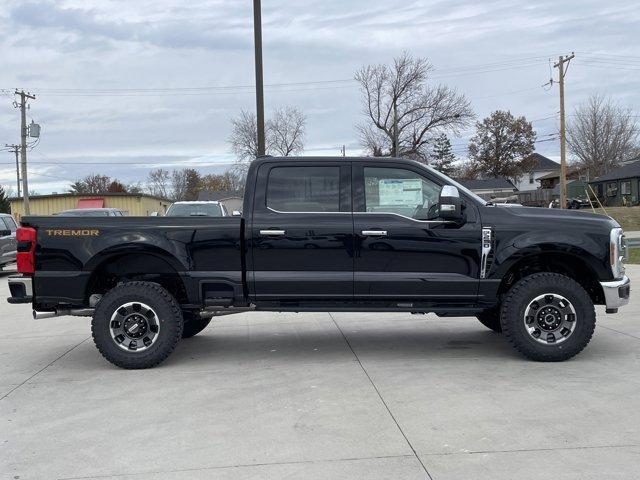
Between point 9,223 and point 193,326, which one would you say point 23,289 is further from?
point 9,223

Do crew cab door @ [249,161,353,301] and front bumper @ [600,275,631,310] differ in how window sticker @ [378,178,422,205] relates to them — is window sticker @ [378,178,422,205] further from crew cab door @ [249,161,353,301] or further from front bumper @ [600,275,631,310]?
front bumper @ [600,275,631,310]

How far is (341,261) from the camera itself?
586cm

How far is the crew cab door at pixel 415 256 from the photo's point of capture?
5.81 meters

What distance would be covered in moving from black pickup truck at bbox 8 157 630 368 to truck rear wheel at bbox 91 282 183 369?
0.01 metres

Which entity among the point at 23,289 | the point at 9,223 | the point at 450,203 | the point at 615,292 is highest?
the point at 450,203

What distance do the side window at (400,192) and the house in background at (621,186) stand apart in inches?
2046

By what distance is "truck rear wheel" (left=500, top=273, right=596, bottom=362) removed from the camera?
5.78 meters

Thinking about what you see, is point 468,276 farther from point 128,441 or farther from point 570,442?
point 128,441

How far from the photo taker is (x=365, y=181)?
6.01 metres

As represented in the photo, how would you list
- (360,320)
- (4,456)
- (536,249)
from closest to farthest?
(4,456) → (536,249) → (360,320)

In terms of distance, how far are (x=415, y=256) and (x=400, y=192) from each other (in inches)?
26.2

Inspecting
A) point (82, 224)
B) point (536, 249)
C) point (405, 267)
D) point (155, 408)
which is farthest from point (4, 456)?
point (536, 249)

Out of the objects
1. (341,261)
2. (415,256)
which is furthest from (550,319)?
(341,261)

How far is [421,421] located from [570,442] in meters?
0.99
